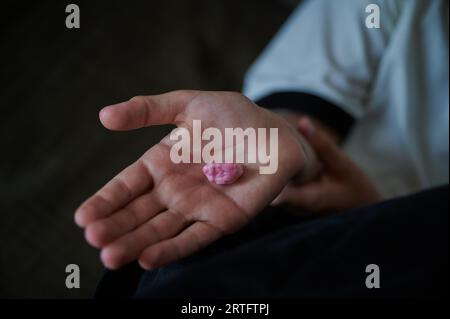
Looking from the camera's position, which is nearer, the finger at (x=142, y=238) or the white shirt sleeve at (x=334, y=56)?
the finger at (x=142, y=238)

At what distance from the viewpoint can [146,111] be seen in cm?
44

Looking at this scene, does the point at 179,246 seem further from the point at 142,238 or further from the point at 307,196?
the point at 307,196

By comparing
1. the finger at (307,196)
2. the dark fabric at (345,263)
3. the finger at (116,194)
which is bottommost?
the dark fabric at (345,263)

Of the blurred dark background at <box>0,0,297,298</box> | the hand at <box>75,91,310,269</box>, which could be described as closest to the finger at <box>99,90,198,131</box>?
the hand at <box>75,91,310,269</box>

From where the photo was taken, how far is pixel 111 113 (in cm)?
42

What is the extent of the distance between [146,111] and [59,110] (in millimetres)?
381

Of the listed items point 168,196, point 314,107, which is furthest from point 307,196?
point 168,196

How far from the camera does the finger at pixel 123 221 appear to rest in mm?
395

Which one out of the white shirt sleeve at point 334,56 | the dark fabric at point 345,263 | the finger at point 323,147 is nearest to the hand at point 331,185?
the finger at point 323,147

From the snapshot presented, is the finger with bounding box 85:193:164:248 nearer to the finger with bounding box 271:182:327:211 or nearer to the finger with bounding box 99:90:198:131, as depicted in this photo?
the finger with bounding box 99:90:198:131

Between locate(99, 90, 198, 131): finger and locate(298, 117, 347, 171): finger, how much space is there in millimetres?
260

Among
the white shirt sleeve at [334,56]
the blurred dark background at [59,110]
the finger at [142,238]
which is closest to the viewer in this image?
the finger at [142,238]

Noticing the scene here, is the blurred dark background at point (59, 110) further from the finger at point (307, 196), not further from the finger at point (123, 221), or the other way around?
the finger at point (307, 196)

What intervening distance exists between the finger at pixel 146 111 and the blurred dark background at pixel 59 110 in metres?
0.12
